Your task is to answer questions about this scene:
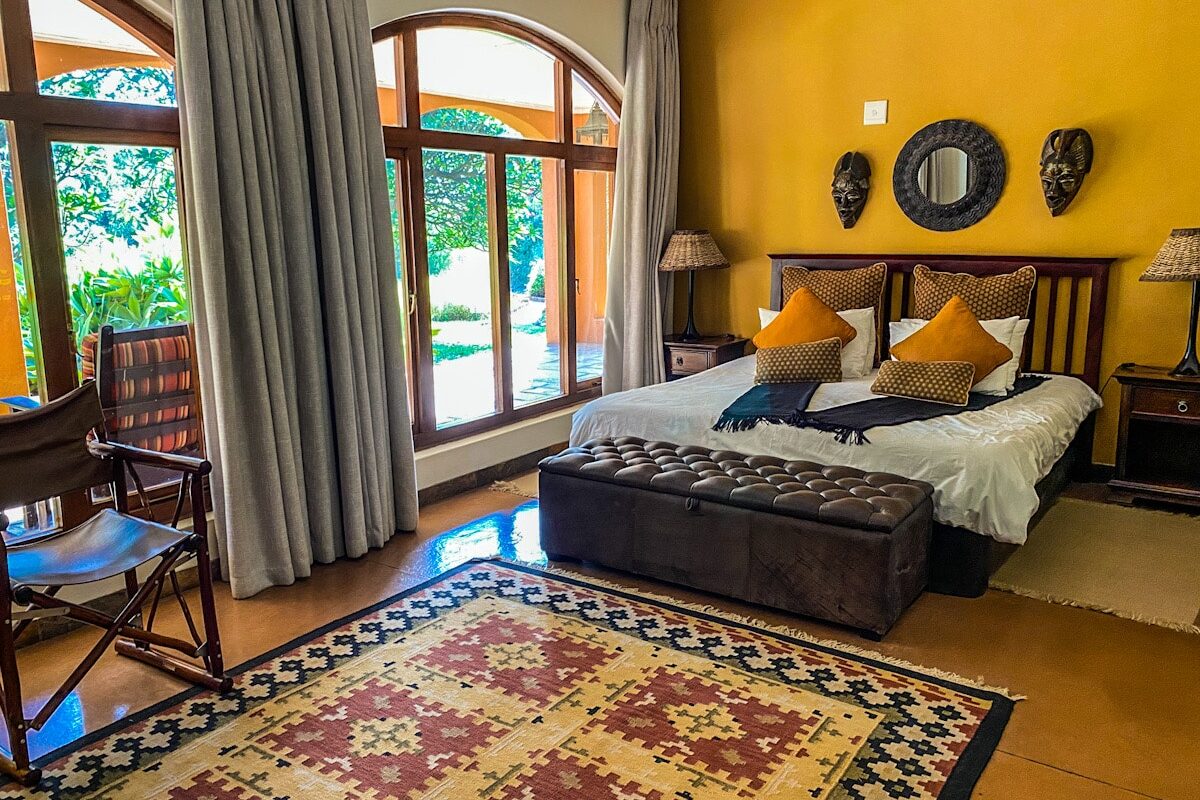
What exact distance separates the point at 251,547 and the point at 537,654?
1269 mm

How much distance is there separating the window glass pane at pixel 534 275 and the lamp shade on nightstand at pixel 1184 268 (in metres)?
3.15

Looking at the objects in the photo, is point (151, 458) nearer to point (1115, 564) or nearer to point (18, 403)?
point (18, 403)

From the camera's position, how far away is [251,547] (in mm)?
3574

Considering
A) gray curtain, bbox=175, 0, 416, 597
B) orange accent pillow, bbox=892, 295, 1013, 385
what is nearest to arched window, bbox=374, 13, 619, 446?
gray curtain, bbox=175, 0, 416, 597

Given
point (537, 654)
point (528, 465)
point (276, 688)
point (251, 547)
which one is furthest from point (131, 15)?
point (528, 465)

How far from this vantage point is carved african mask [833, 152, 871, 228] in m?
5.42

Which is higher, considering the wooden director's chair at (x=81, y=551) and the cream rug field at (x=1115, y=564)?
the wooden director's chair at (x=81, y=551)

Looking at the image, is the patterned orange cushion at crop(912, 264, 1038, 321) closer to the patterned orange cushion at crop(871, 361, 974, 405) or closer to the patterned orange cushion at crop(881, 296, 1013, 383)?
the patterned orange cushion at crop(881, 296, 1013, 383)

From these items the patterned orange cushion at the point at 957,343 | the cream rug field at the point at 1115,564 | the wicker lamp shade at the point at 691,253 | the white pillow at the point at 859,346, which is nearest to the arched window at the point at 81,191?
the wicker lamp shade at the point at 691,253

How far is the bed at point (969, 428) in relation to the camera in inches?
134

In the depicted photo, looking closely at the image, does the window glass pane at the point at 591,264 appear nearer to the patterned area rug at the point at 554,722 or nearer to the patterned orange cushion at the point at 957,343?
the patterned orange cushion at the point at 957,343

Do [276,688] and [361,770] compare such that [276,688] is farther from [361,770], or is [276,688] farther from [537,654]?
[537,654]

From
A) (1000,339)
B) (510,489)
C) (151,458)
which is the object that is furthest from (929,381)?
(151,458)

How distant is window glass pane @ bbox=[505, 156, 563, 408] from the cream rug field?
2.90 metres
